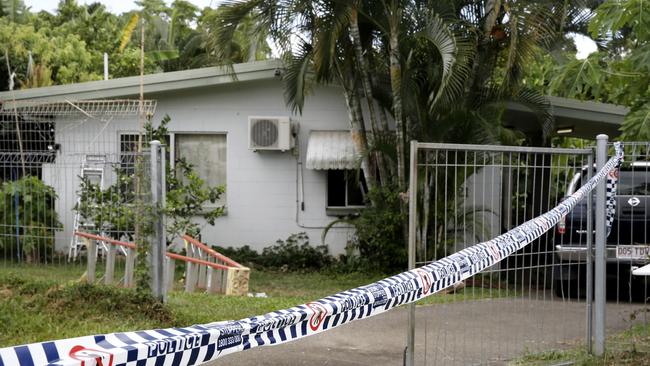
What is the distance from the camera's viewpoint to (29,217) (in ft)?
32.4

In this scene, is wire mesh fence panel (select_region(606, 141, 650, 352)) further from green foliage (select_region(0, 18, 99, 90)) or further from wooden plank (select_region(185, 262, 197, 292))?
green foliage (select_region(0, 18, 99, 90))

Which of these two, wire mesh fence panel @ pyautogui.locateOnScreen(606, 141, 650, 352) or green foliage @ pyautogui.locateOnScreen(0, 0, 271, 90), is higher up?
green foliage @ pyautogui.locateOnScreen(0, 0, 271, 90)

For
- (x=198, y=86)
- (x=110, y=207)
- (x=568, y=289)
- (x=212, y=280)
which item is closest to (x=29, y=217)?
(x=110, y=207)

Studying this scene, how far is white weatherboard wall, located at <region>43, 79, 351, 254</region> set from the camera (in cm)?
1521

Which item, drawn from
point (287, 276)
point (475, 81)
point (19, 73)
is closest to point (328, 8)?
point (475, 81)

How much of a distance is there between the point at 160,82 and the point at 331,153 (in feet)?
10.6

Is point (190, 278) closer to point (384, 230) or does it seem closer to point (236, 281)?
point (236, 281)

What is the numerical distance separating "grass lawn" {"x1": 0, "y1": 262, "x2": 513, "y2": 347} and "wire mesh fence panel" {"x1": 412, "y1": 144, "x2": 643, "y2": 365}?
5.4 inches

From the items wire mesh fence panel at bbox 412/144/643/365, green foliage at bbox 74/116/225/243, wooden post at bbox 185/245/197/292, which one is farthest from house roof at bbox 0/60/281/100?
wire mesh fence panel at bbox 412/144/643/365

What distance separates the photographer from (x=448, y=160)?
6.94 metres

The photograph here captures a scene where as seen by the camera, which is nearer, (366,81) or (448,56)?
(448,56)

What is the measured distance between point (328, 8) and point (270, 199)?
157 inches

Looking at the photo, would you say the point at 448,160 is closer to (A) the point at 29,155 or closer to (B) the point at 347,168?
(A) the point at 29,155

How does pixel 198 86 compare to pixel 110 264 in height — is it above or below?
above
